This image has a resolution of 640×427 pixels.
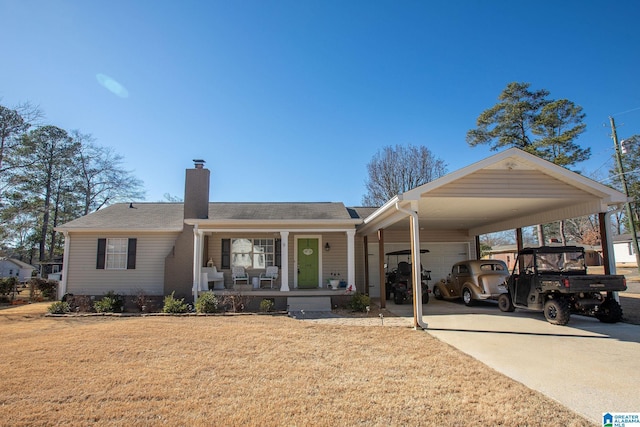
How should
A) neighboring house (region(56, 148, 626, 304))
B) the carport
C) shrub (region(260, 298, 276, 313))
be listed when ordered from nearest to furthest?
the carport < shrub (region(260, 298, 276, 313)) < neighboring house (region(56, 148, 626, 304))

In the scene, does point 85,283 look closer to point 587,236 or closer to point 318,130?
point 318,130

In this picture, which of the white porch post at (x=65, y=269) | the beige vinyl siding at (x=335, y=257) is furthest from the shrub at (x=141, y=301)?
the beige vinyl siding at (x=335, y=257)

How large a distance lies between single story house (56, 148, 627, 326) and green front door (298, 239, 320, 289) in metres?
0.04

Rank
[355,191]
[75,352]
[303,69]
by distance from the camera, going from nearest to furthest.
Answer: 1. [75,352]
2. [303,69]
3. [355,191]

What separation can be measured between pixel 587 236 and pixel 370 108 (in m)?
36.4

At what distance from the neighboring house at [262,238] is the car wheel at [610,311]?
90.4 inches

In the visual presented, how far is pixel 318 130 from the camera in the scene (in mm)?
15633

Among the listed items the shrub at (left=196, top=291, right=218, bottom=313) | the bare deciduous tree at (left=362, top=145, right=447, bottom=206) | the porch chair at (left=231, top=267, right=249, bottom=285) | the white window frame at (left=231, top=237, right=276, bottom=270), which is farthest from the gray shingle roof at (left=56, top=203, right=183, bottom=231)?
the bare deciduous tree at (left=362, top=145, right=447, bottom=206)

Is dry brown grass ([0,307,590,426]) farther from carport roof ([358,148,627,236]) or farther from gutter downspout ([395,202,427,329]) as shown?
carport roof ([358,148,627,236])

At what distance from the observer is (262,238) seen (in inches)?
534

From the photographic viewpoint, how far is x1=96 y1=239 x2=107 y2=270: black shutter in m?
12.7

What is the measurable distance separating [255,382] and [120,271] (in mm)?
10451

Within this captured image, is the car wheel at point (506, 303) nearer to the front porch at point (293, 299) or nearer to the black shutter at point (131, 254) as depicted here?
the front porch at point (293, 299)

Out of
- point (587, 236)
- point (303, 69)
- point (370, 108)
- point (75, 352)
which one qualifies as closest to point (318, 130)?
point (370, 108)
